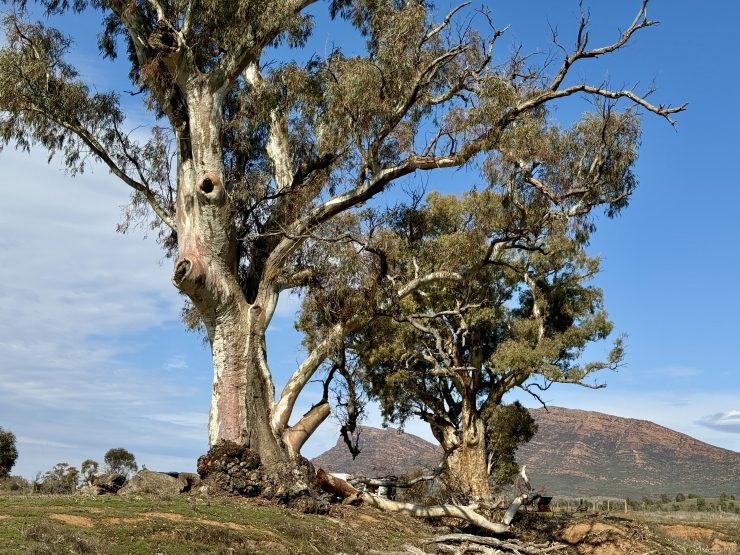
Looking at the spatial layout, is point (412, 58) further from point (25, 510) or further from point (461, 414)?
point (461, 414)

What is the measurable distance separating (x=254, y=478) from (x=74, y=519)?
5199mm

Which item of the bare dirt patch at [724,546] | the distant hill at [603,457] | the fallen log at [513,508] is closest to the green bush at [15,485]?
the fallen log at [513,508]

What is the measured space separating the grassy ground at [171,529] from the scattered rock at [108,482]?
5.56 ft

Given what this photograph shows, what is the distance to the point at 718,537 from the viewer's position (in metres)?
29.2

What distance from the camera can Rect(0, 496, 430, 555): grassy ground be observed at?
32.6 ft

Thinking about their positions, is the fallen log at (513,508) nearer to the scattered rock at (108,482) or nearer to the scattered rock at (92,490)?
the scattered rock at (108,482)

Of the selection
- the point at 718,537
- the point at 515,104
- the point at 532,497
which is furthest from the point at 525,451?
the point at 515,104

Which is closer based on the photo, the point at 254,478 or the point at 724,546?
the point at 254,478

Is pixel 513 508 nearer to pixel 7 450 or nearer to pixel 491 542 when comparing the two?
pixel 491 542

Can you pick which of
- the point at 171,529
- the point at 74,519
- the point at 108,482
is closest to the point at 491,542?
the point at 171,529

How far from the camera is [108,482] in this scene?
15.6 meters

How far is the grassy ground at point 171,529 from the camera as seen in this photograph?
9.95m

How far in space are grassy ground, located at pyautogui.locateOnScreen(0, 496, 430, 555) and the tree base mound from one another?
21.9 inches

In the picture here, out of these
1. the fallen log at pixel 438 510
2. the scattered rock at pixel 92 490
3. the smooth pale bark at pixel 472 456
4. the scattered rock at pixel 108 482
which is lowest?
the fallen log at pixel 438 510
